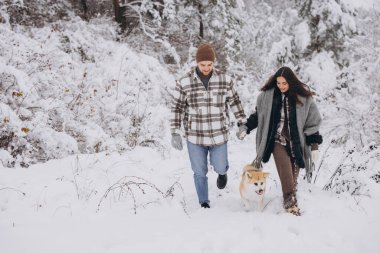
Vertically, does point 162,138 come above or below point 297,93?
below

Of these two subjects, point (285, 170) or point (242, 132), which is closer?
A: point (285, 170)

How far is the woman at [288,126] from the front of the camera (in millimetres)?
4453

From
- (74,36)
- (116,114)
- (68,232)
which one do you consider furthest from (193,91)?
(74,36)

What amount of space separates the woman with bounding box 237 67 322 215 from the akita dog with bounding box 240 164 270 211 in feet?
0.74

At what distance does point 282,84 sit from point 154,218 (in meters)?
2.22

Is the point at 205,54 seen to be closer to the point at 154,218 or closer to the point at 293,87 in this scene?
the point at 293,87

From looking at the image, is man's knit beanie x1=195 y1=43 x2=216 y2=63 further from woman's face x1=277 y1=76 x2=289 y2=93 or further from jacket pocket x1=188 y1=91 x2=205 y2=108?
woman's face x1=277 y1=76 x2=289 y2=93

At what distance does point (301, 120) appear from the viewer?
176 inches

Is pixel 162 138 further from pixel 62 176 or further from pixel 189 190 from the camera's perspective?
pixel 62 176

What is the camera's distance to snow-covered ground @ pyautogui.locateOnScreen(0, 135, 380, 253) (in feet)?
12.6

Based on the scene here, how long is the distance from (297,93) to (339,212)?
1560mm

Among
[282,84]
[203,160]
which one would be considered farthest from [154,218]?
[282,84]

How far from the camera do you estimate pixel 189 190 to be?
223 inches

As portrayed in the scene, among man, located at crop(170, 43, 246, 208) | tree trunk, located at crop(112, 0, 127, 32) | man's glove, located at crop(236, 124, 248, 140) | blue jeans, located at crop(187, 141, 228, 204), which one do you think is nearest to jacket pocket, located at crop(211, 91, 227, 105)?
man, located at crop(170, 43, 246, 208)
